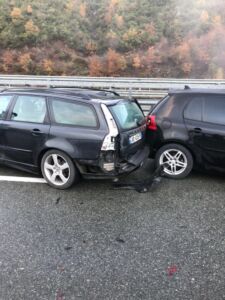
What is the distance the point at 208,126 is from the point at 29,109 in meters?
2.91

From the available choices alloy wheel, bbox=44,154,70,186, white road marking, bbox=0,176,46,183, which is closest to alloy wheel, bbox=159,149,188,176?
alloy wheel, bbox=44,154,70,186

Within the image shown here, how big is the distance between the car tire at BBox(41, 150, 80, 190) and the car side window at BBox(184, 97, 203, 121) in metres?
2.14

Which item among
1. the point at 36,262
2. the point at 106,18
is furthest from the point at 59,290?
the point at 106,18

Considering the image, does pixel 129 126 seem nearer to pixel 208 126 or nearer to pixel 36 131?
pixel 208 126

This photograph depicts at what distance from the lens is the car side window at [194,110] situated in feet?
17.8

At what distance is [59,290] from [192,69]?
31.3m

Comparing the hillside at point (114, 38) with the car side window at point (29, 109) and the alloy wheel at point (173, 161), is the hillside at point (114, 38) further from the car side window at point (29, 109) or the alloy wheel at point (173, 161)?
the car side window at point (29, 109)

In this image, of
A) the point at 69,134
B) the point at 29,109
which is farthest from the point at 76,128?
the point at 29,109

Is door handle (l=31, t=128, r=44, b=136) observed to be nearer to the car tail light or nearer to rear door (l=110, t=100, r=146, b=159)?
rear door (l=110, t=100, r=146, b=159)

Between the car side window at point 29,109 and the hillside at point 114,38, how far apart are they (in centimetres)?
2606

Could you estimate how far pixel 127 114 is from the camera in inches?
204

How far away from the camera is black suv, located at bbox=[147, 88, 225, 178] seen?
17.3 ft

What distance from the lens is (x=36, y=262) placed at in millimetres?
3186

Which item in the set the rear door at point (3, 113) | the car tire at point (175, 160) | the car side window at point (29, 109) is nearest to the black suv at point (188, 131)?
the car tire at point (175, 160)
